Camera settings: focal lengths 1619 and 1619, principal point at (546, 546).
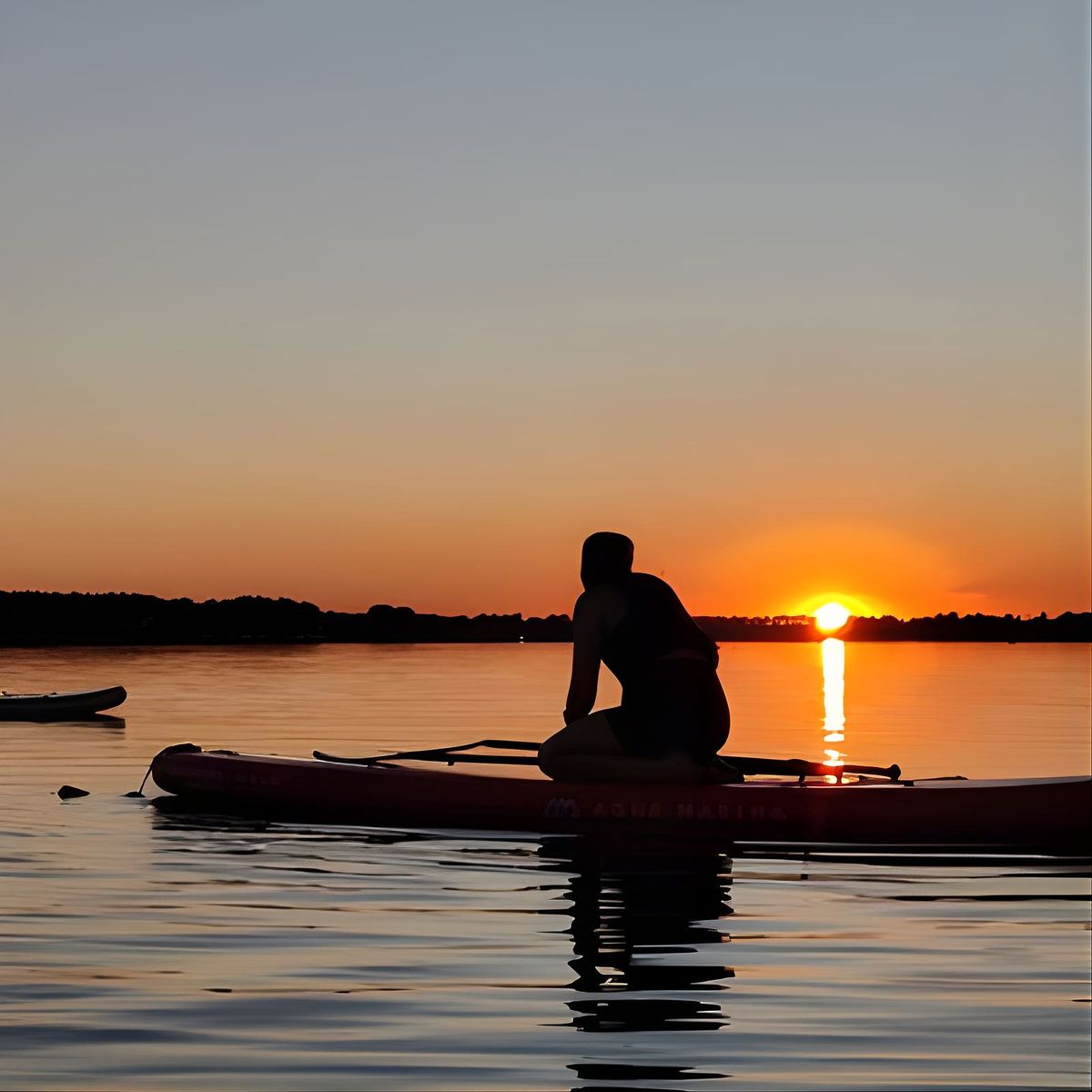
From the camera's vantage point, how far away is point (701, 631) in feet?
35.9

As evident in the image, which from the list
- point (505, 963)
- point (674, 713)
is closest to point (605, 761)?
point (674, 713)

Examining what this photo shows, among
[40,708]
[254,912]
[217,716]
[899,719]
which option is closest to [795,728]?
[899,719]

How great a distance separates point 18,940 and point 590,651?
4124 millimetres

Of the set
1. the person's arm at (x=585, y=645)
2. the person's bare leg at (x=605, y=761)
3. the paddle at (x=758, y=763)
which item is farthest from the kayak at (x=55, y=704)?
the person's arm at (x=585, y=645)

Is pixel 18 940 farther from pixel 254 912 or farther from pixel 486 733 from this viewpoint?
pixel 486 733

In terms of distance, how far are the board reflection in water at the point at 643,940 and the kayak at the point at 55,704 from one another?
19.0 metres

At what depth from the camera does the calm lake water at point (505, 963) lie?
19.1 feet

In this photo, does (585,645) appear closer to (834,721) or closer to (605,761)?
(605,761)

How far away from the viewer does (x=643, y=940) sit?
820 centimetres

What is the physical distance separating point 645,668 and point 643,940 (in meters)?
2.88

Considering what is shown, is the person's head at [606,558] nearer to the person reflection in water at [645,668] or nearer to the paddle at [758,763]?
the person reflection in water at [645,668]

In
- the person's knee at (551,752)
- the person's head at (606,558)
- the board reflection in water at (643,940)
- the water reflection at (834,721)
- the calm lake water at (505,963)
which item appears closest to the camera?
the calm lake water at (505,963)

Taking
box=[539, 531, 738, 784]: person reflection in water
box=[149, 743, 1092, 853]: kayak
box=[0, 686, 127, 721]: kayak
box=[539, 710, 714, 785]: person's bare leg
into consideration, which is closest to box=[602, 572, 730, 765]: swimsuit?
box=[539, 531, 738, 784]: person reflection in water

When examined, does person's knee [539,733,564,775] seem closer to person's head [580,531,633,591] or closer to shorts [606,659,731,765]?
shorts [606,659,731,765]
